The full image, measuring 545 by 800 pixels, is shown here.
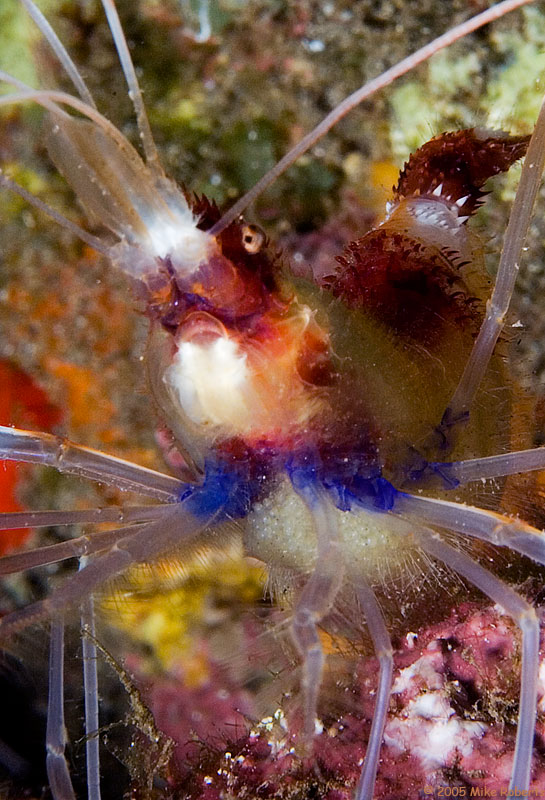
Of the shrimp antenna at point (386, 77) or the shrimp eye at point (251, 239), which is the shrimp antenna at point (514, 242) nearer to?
the shrimp antenna at point (386, 77)

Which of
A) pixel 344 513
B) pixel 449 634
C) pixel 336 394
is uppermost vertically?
pixel 336 394

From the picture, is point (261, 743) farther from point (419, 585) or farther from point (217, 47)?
point (217, 47)

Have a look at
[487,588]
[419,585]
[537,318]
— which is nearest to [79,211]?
[537,318]

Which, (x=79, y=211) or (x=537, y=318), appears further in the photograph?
(x=79, y=211)

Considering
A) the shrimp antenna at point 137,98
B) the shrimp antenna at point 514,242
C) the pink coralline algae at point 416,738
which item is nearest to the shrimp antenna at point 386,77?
the shrimp antenna at point 137,98

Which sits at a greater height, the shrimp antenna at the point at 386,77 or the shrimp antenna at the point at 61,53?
the shrimp antenna at the point at 61,53

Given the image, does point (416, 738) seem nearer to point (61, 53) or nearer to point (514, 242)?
point (514, 242)

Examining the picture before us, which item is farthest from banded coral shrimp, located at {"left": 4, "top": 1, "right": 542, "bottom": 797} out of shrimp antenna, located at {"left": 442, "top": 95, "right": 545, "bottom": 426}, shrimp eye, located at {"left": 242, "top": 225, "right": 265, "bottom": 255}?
shrimp antenna, located at {"left": 442, "top": 95, "right": 545, "bottom": 426}
